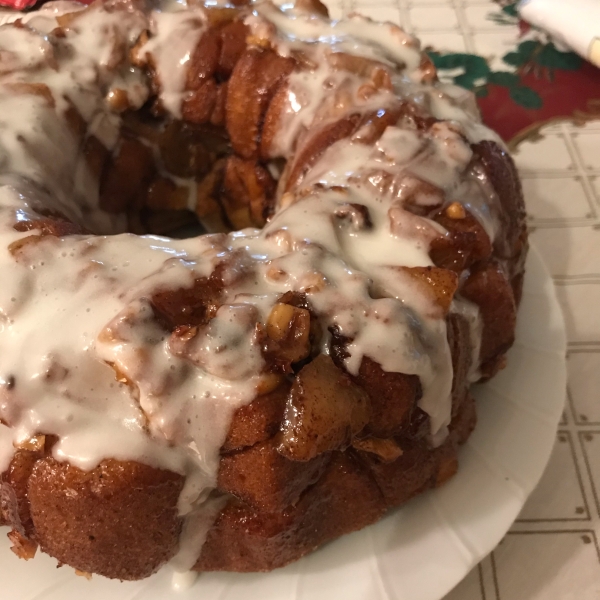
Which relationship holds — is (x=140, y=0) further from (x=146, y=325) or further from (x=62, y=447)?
(x=62, y=447)

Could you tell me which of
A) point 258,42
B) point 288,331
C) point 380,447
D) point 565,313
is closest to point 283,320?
point 288,331

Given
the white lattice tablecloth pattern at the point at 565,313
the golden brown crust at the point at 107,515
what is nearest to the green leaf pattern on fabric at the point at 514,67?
the white lattice tablecloth pattern at the point at 565,313

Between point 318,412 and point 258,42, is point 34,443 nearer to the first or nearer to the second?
point 318,412

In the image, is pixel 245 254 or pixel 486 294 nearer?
pixel 245 254

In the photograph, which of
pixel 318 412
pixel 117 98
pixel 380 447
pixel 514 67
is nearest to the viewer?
pixel 318 412

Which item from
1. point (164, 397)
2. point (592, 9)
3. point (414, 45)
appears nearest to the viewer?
point (164, 397)

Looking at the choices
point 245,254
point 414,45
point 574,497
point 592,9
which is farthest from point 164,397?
point 592,9
